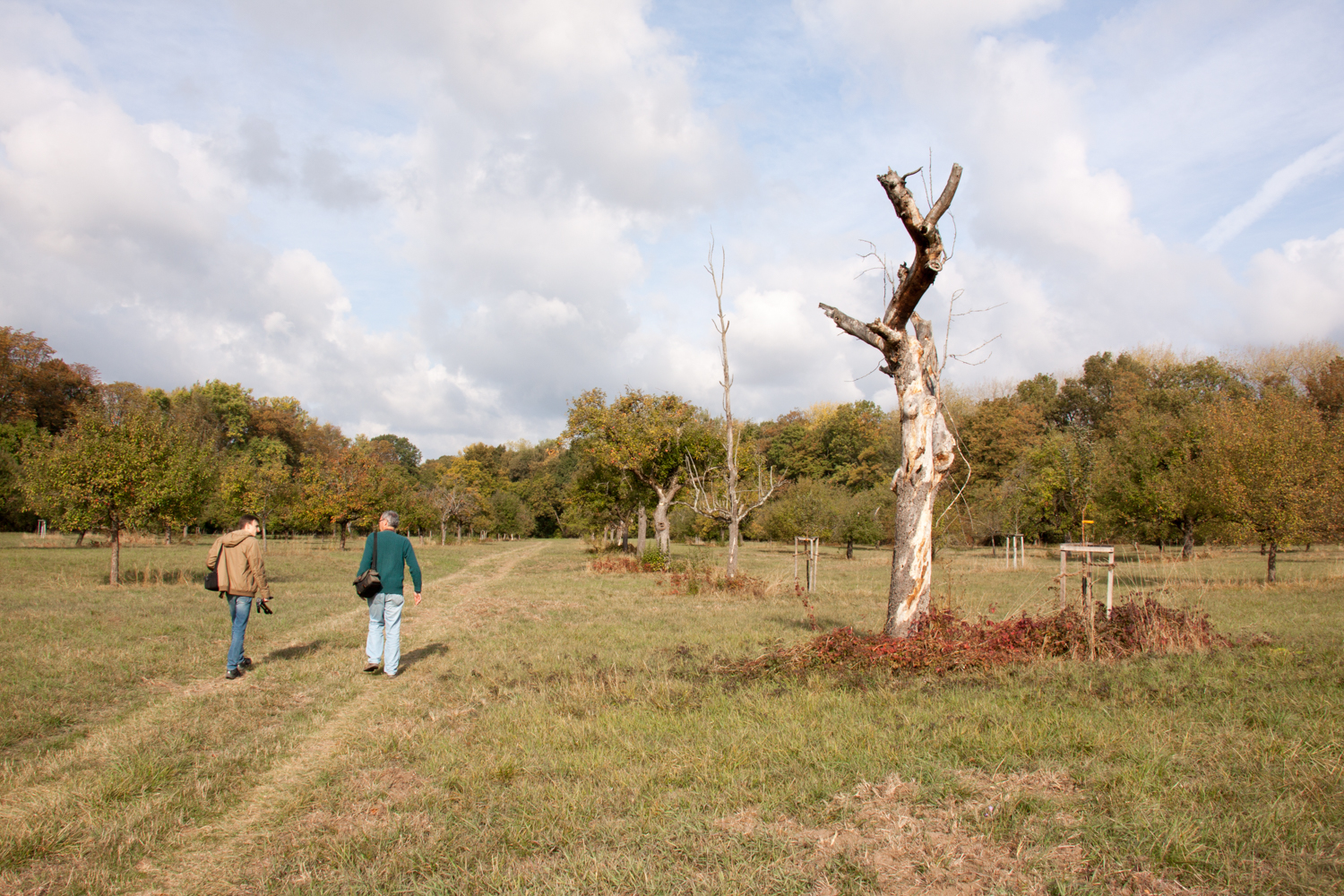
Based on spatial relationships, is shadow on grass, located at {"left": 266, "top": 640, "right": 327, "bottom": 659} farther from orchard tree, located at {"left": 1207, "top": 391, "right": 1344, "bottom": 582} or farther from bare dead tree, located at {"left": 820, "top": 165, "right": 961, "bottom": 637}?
orchard tree, located at {"left": 1207, "top": 391, "right": 1344, "bottom": 582}

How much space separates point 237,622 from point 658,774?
6556 mm

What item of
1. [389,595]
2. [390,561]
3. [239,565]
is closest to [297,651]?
[239,565]

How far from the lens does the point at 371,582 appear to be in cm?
840

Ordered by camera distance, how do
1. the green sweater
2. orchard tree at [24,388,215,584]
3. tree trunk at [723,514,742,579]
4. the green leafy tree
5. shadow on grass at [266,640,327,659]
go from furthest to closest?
1. the green leafy tree
2. tree trunk at [723,514,742,579]
3. orchard tree at [24,388,215,584]
4. shadow on grass at [266,640,327,659]
5. the green sweater

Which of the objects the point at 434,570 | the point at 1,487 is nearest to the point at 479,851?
the point at 434,570

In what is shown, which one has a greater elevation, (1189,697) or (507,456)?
(507,456)

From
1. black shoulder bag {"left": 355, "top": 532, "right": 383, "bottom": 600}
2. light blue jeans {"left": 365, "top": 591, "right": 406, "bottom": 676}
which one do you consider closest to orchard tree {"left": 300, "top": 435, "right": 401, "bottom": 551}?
light blue jeans {"left": 365, "top": 591, "right": 406, "bottom": 676}

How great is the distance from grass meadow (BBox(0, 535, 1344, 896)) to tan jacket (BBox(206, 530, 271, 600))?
111cm

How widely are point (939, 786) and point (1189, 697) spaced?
3.68 meters

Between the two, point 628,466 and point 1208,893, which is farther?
point 628,466

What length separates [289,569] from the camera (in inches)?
973

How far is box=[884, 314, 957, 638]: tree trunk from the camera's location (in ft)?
27.6

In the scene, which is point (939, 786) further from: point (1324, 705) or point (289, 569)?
point (289, 569)

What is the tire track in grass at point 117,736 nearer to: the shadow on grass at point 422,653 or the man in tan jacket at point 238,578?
the man in tan jacket at point 238,578
